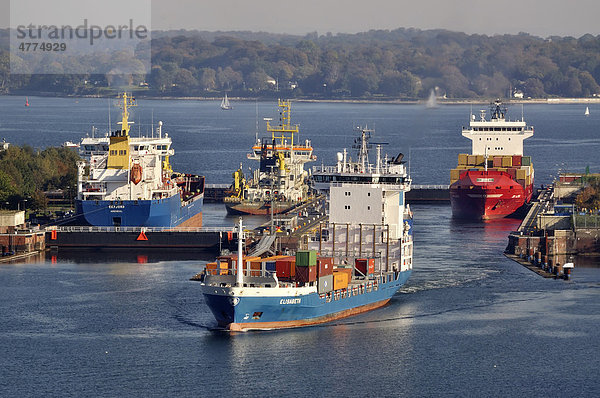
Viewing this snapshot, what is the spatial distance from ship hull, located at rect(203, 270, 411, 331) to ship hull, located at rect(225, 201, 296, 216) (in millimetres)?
41228

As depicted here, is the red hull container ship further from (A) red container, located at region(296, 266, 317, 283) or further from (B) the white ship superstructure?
(A) red container, located at region(296, 266, 317, 283)

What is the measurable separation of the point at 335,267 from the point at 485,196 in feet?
135

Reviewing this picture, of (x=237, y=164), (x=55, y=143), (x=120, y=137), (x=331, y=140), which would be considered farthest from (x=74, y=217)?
(x=331, y=140)

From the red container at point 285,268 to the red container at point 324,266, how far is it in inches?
43.6

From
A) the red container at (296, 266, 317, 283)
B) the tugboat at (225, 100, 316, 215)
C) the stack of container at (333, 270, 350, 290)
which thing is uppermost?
the tugboat at (225, 100, 316, 215)

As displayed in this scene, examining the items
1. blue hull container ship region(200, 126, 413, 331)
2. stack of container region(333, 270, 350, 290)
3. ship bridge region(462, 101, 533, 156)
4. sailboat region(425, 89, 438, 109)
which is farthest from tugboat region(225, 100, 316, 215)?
stack of container region(333, 270, 350, 290)

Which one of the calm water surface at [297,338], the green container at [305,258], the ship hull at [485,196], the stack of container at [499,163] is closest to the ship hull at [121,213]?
the calm water surface at [297,338]

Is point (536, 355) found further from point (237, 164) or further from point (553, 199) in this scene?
point (237, 164)

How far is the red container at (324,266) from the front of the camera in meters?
56.6

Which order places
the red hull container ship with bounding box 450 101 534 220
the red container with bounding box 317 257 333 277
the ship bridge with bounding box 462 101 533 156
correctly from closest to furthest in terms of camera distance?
the red container with bounding box 317 257 333 277 < the red hull container ship with bounding box 450 101 534 220 < the ship bridge with bounding box 462 101 533 156

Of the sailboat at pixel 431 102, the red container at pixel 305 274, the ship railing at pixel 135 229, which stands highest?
the sailboat at pixel 431 102

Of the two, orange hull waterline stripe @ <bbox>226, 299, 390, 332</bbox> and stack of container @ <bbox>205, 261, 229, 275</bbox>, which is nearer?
orange hull waterline stripe @ <bbox>226, 299, 390, 332</bbox>

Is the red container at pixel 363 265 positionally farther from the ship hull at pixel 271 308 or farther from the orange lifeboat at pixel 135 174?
the orange lifeboat at pixel 135 174

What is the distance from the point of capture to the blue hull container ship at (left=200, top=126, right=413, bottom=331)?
180 ft
